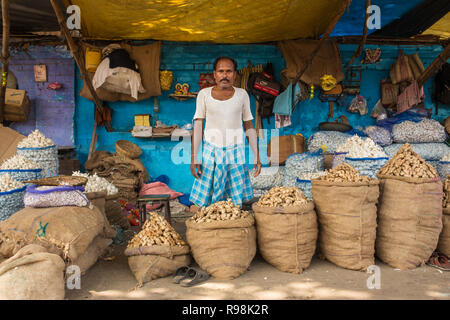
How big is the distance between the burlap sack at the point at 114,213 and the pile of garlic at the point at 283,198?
85.2 inches

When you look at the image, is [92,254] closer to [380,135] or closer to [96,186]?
[96,186]

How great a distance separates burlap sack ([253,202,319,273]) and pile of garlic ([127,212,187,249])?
0.78 metres

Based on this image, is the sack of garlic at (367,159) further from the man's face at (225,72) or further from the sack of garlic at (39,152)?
the sack of garlic at (39,152)

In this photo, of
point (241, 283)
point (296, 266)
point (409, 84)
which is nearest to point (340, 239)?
point (296, 266)

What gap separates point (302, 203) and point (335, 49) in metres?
4.42

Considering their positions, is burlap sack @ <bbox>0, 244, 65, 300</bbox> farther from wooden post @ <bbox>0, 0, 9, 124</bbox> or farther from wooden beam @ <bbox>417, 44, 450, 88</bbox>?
wooden beam @ <bbox>417, 44, 450, 88</bbox>

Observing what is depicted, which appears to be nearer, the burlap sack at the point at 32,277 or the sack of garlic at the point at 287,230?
the burlap sack at the point at 32,277

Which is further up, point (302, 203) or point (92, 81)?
point (92, 81)

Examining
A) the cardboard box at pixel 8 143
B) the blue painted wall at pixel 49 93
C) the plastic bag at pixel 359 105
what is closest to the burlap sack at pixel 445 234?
the plastic bag at pixel 359 105

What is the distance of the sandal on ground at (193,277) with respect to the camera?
2834 millimetres

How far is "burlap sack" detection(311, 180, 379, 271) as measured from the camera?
120 inches

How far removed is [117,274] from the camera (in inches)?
123

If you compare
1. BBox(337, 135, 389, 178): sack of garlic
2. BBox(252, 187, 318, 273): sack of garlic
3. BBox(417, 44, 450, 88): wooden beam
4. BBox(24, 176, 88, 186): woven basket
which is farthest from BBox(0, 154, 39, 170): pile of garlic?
BBox(417, 44, 450, 88): wooden beam

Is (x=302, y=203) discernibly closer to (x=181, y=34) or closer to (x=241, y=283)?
(x=241, y=283)
